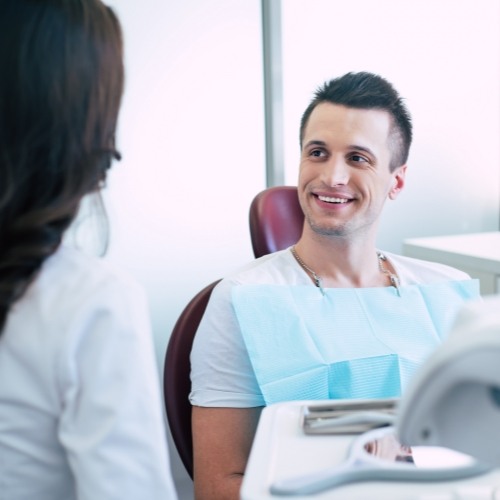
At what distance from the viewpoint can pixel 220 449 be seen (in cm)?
122

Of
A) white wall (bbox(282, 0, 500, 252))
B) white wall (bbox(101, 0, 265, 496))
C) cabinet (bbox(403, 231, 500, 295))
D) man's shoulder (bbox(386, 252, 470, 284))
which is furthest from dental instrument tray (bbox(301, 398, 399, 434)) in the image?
white wall (bbox(282, 0, 500, 252))

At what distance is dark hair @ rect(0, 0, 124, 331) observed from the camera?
75 cm

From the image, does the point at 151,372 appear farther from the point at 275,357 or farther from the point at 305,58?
the point at 305,58

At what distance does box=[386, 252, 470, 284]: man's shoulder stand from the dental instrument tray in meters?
0.66

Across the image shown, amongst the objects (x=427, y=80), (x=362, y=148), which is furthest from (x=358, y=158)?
(x=427, y=80)

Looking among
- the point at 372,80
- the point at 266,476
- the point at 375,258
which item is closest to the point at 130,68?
the point at 372,80

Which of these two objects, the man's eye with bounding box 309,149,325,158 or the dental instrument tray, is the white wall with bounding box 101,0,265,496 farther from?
the dental instrument tray

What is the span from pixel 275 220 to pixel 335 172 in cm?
21

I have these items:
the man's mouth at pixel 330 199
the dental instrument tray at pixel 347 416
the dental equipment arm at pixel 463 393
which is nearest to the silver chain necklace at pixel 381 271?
the man's mouth at pixel 330 199

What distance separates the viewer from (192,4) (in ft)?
6.59

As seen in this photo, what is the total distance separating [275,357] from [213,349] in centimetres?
10

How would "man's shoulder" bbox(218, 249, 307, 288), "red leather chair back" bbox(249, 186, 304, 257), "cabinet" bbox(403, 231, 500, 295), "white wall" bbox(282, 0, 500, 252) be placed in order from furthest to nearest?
1. "white wall" bbox(282, 0, 500, 252)
2. "cabinet" bbox(403, 231, 500, 295)
3. "red leather chair back" bbox(249, 186, 304, 257)
4. "man's shoulder" bbox(218, 249, 307, 288)

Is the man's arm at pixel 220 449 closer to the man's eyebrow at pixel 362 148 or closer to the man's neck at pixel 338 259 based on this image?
the man's neck at pixel 338 259

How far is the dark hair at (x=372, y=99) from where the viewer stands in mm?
1473
